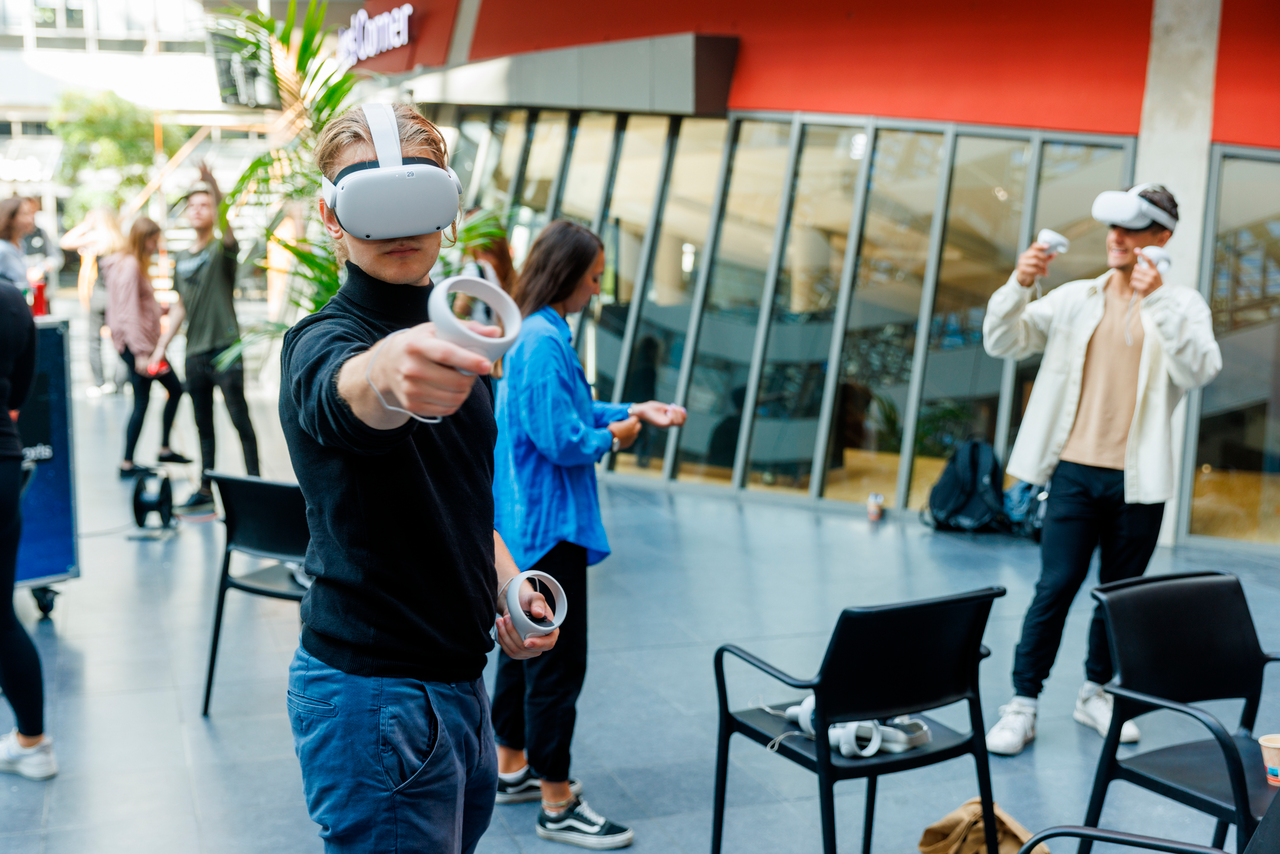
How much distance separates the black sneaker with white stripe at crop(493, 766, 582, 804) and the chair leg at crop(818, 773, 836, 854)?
3.60 ft

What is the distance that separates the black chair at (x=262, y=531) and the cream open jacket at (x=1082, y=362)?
244 centimetres

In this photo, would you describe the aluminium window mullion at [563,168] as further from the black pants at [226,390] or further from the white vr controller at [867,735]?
the white vr controller at [867,735]

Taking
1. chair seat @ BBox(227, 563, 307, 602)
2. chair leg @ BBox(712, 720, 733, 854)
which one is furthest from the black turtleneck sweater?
chair seat @ BBox(227, 563, 307, 602)

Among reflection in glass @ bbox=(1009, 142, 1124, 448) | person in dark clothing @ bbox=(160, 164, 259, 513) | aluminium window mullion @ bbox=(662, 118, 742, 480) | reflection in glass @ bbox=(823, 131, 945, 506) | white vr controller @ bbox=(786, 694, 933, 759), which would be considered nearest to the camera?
white vr controller @ bbox=(786, 694, 933, 759)

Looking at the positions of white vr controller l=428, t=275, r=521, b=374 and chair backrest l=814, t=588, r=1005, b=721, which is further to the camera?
chair backrest l=814, t=588, r=1005, b=721

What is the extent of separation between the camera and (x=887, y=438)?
7.80m

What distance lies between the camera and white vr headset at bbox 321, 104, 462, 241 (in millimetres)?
1354

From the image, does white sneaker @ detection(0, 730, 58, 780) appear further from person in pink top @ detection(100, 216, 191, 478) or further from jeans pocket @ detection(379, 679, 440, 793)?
person in pink top @ detection(100, 216, 191, 478)

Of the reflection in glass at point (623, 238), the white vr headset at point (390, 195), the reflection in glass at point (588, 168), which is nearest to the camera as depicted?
the white vr headset at point (390, 195)

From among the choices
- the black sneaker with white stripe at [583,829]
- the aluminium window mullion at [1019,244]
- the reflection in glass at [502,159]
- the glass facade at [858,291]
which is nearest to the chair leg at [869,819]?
the black sneaker with white stripe at [583,829]

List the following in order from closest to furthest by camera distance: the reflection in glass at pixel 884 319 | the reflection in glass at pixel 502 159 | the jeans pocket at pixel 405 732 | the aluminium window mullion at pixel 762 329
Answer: the jeans pocket at pixel 405 732 → the reflection in glass at pixel 884 319 → the aluminium window mullion at pixel 762 329 → the reflection in glass at pixel 502 159

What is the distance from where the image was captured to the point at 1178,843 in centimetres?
178

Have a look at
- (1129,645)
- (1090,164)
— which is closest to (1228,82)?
(1090,164)

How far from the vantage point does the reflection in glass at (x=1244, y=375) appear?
6.64m
